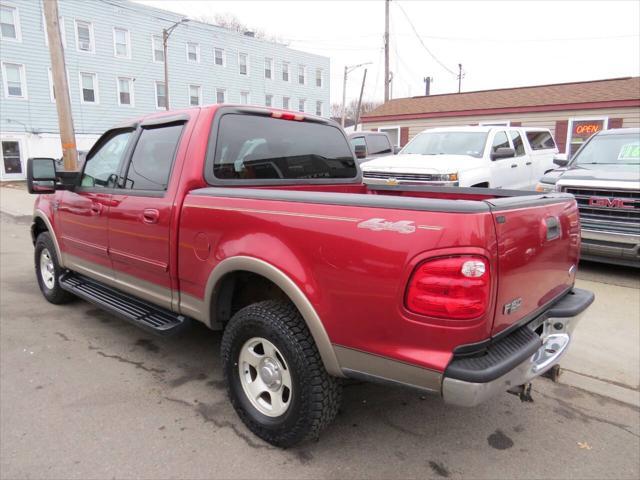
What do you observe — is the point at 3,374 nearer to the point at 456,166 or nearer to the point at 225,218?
the point at 225,218

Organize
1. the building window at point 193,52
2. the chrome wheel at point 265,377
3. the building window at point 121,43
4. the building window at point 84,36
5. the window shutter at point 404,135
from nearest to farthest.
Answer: the chrome wheel at point 265,377 → the window shutter at point 404,135 → the building window at point 84,36 → the building window at point 121,43 → the building window at point 193,52

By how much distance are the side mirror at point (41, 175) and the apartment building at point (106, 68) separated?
22801mm

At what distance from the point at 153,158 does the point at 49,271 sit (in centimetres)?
248

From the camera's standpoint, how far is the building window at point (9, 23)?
21781mm

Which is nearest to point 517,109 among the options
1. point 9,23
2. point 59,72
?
point 59,72

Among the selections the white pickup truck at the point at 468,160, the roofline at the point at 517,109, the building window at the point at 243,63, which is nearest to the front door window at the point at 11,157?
the building window at the point at 243,63

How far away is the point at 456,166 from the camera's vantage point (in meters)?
7.45

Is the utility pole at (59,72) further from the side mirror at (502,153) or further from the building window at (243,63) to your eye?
the building window at (243,63)

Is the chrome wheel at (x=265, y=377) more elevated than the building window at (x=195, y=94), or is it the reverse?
the building window at (x=195, y=94)

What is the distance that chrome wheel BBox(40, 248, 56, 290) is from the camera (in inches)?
195

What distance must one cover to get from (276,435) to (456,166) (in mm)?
5888

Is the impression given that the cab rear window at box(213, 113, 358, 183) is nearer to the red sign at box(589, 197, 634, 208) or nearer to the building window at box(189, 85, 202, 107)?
the red sign at box(589, 197, 634, 208)

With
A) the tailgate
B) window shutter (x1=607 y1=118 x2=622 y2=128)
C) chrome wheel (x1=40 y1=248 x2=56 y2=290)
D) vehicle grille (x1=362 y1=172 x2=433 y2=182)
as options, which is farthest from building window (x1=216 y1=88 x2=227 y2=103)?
the tailgate

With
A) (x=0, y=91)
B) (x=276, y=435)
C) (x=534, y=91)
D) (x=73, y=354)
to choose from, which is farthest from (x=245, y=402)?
(x=0, y=91)
